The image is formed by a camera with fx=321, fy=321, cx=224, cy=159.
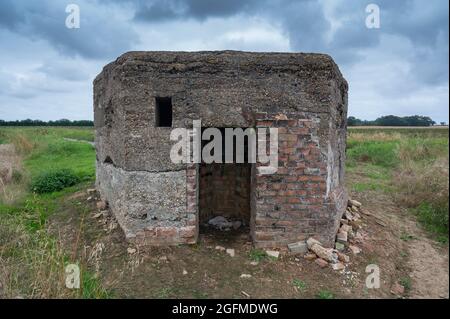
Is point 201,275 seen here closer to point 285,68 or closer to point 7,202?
point 285,68

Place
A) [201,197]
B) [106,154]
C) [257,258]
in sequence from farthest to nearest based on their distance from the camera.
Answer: [201,197]
[106,154]
[257,258]

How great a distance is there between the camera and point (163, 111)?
4.59 metres

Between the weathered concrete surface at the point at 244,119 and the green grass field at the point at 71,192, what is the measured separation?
1.10 meters

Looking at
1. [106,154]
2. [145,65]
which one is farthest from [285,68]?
[106,154]

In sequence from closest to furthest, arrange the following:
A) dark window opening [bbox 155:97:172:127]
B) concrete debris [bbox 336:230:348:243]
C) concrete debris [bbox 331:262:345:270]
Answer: concrete debris [bbox 331:262:345:270] < dark window opening [bbox 155:97:172:127] < concrete debris [bbox 336:230:348:243]

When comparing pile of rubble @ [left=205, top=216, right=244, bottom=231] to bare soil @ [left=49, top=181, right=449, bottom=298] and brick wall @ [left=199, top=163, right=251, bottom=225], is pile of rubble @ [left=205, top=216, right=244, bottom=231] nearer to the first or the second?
brick wall @ [left=199, top=163, right=251, bottom=225]

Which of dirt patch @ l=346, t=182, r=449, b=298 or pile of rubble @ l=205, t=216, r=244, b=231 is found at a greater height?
pile of rubble @ l=205, t=216, r=244, b=231

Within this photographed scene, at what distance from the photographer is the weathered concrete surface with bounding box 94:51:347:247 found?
4.21 meters

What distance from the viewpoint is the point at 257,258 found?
412cm

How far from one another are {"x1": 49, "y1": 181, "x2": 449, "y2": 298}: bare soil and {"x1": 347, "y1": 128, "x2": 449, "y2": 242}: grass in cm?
49

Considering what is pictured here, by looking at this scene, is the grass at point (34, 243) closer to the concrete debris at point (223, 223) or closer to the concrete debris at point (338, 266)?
the concrete debris at point (223, 223)

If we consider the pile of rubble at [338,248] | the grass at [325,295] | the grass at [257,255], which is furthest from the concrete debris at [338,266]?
the grass at [257,255]

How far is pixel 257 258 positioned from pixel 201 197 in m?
2.30

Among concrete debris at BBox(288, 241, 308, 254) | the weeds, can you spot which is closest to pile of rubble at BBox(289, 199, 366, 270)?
concrete debris at BBox(288, 241, 308, 254)
